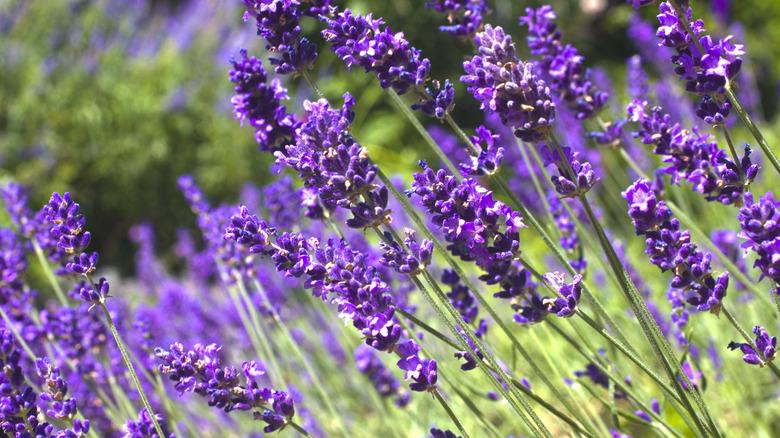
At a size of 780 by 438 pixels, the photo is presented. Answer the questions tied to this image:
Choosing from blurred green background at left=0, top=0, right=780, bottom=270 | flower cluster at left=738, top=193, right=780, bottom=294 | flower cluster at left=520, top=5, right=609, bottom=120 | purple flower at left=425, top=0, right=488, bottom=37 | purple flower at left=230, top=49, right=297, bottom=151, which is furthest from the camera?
blurred green background at left=0, top=0, right=780, bottom=270

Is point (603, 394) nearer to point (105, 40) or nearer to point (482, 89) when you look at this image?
point (482, 89)

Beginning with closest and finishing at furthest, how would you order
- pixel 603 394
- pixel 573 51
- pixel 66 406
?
pixel 66 406
pixel 573 51
pixel 603 394

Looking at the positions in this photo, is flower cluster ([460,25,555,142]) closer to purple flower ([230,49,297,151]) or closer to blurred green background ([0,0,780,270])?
purple flower ([230,49,297,151])

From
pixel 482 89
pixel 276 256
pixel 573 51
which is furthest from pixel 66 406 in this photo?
pixel 573 51

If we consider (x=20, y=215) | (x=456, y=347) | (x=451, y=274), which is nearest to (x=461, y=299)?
(x=451, y=274)

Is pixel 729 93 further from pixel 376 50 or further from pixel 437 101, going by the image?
pixel 376 50

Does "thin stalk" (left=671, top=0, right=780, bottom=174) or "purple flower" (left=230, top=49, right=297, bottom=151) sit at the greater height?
"purple flower" (left=230, top=49, right=297, bottom=151)

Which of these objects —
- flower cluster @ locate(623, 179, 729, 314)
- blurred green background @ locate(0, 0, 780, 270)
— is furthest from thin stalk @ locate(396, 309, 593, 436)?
blurred green background @ locate(0, 0, 780, 270)
